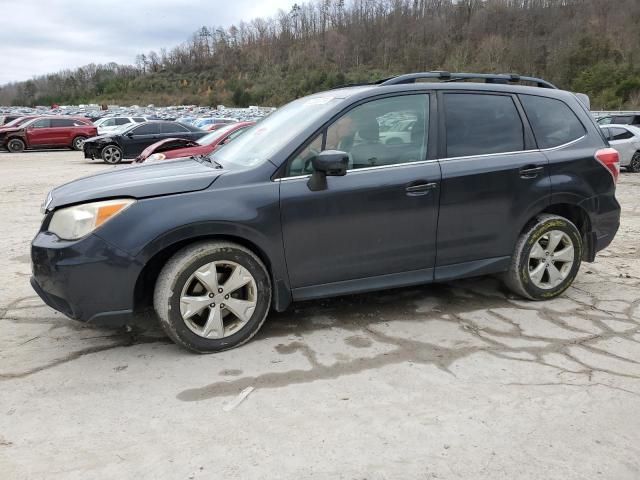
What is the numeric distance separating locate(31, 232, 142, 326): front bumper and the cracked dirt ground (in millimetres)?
366

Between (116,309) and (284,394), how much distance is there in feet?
3.77

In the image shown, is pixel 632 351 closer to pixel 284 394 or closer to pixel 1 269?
pixel 284 394

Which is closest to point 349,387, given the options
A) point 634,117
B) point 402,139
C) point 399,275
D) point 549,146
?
point 399,275

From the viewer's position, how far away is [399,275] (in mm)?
3828

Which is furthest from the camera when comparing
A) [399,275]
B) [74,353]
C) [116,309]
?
[399,275]

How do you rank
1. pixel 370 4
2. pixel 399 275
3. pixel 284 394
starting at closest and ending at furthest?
pixel 284 394
pixel 399 275
pixel 370 4

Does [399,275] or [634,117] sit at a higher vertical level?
[634,117]

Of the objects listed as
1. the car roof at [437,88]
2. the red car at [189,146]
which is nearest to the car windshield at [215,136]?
the red car at [189,146]

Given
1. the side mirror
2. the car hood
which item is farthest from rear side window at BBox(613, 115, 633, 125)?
the car hood

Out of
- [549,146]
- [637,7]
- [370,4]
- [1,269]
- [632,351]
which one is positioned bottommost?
[632,351]

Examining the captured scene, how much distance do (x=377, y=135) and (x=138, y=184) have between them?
1644 millimetres

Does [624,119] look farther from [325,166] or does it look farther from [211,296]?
[211,296]

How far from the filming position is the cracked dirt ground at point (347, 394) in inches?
94.6

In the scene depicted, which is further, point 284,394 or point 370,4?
point 370,4
